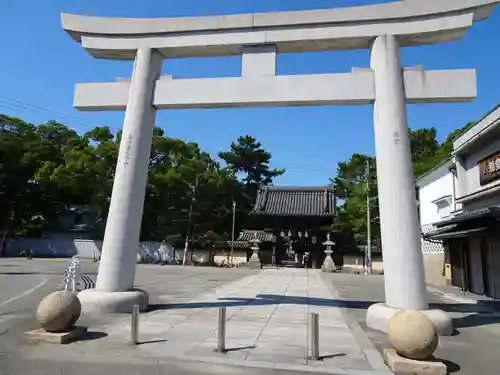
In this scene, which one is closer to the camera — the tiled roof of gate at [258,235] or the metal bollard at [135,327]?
the metal bollard at [135,327]

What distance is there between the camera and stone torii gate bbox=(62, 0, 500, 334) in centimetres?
899

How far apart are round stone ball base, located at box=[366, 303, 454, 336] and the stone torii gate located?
0.10 feet

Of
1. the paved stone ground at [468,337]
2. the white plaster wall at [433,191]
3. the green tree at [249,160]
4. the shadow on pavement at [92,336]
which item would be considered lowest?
the shadow on pavement at [92,336]

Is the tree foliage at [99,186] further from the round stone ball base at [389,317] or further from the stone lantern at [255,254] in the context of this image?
the round stone ball base at [389,317]

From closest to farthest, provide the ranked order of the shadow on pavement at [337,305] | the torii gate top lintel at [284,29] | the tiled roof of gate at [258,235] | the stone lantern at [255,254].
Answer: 1. the torii gate top lintel at [284,29]
2. the shadow on pavement at [337,305]
3. the stone lantern at [255,254]
4. the tiled roof of gate at [258,235]

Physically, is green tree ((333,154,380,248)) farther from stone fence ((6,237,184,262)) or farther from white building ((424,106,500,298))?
stone fence ((6,237,184,262))

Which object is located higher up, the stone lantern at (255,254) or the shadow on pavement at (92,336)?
the stone lantern at (255,254)

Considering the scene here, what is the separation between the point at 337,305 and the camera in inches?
505

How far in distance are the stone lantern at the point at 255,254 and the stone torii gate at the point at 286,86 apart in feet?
89.4

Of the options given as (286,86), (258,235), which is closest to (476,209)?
(286,86)

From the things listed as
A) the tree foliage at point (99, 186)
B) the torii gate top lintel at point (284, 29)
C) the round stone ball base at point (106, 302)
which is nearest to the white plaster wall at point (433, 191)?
the torii gate top lintel at point (284, 29)

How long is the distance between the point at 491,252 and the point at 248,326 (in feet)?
40.5

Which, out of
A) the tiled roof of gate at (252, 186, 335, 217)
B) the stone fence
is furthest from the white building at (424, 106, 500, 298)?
the stone fence

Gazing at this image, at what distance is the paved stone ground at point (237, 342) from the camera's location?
620 cm
